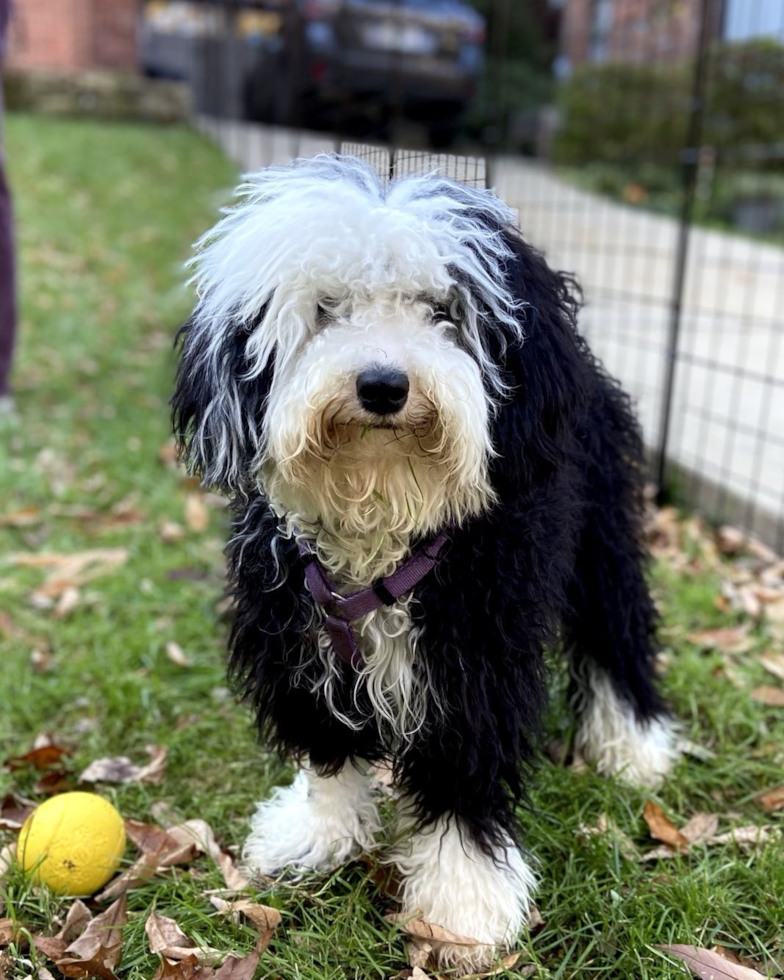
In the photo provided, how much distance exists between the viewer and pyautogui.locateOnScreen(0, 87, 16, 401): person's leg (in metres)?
4.30

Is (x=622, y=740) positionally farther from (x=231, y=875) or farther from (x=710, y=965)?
(x=231, y=875)

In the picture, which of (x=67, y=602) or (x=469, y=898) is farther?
(x=67, y=602)

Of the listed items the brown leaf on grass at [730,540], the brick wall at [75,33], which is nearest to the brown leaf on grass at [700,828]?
the brown leaf on grass at [730,540]

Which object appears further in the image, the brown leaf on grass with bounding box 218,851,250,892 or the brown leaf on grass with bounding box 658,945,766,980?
the brown leaf on grass with bounding box 218,851,250,892

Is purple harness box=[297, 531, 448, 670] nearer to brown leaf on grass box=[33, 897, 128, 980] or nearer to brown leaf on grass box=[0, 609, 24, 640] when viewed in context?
brown leaf on grass box=[33, 897, 128, 980]

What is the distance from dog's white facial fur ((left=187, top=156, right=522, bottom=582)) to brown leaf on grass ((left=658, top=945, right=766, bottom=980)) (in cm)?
100

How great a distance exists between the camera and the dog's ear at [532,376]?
158 centimetres

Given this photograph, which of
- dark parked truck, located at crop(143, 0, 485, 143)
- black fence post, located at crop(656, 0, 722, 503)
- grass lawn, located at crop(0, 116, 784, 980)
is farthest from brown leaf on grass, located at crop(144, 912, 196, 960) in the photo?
dark parked truck, located at crop(143, 0, 485, 143)

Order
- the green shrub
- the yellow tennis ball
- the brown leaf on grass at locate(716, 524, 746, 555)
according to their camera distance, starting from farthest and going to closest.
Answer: the green shrub
the brown leaf on grass at locate(716, 524, 746, 555)
the yellow tennis ball

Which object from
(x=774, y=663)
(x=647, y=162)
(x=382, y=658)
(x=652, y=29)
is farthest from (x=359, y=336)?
(x=647, y=162)

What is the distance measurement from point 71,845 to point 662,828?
138 cm

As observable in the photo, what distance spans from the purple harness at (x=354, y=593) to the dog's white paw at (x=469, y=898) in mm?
487

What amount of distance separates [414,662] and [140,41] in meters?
14.7

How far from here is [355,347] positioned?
1.47m
